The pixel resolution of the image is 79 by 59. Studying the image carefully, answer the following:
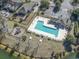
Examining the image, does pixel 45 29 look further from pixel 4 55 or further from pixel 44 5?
pixel 4 55

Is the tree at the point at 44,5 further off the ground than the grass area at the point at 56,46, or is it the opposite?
the tree at the point at 44,5

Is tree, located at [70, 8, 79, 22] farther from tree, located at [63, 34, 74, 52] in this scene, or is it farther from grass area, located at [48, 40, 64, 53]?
grass area, located at [48, 40, 64, 53]

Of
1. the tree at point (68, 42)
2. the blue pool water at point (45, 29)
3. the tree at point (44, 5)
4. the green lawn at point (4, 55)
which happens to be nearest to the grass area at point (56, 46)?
the tree at point (68, 42)

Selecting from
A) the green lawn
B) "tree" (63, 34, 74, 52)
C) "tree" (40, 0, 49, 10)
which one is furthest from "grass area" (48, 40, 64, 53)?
"tree" (40, 0, 49, 10)

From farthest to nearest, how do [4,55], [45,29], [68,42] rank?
[45,29] → [68,42] → [4,55]

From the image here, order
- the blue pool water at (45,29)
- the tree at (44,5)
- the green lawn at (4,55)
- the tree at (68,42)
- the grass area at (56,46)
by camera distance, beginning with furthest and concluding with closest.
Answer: the tree at (44,5), the blue pool water at (45,29), the tree at (68,42), the grass area at (56,46), the green lawn at (4,55)

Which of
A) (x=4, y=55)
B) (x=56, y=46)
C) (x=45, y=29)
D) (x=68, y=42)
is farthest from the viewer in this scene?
(x=45, y=29)

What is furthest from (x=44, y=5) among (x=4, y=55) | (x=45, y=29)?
(x=4, y=55)

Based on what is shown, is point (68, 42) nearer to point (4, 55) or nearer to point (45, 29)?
point (45, 29)

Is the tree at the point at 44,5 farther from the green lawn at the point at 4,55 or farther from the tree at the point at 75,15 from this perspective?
the green lawn at the point at 4,55

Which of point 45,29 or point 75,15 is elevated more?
point 75,15

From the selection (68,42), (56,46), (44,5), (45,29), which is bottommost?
(56,46)

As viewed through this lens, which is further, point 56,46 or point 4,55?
point 56,46

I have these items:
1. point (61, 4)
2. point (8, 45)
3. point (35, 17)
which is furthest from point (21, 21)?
point (61, 4)
